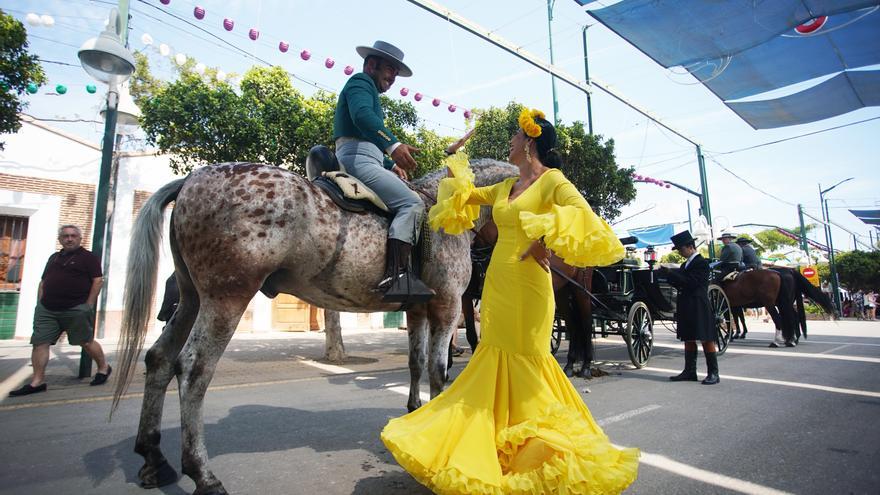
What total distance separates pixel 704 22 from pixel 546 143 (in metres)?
10.6

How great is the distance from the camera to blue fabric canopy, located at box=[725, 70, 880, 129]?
1308 cm

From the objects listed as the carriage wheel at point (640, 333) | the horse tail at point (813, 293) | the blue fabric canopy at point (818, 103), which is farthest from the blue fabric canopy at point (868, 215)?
the carriage wheel at point (640, 333)

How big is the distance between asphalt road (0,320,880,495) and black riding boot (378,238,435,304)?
3.86 ft

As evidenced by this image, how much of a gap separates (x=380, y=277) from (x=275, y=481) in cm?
148

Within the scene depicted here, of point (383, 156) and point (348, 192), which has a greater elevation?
point (383, 156)

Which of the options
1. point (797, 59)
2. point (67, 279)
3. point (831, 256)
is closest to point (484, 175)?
point (67, 279)

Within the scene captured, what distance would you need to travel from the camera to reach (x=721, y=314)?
10328mm

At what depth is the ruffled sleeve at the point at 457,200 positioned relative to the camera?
9.73 feet

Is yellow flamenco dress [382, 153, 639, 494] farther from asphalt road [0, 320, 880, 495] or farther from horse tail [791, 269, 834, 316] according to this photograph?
horse tail [791, 269, 834, 316]

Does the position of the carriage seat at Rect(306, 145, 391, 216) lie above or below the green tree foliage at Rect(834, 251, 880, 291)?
below

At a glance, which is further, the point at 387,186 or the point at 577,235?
the point at 387,186

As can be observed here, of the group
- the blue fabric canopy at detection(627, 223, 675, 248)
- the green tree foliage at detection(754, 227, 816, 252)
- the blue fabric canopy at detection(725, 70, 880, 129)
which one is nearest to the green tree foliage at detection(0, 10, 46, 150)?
the blue fabric canopy at detection(725, 70, 880, 129)

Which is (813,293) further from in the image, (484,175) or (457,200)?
(457,200)

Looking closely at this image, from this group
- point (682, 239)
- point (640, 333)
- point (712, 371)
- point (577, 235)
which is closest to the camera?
point (577, 235)
